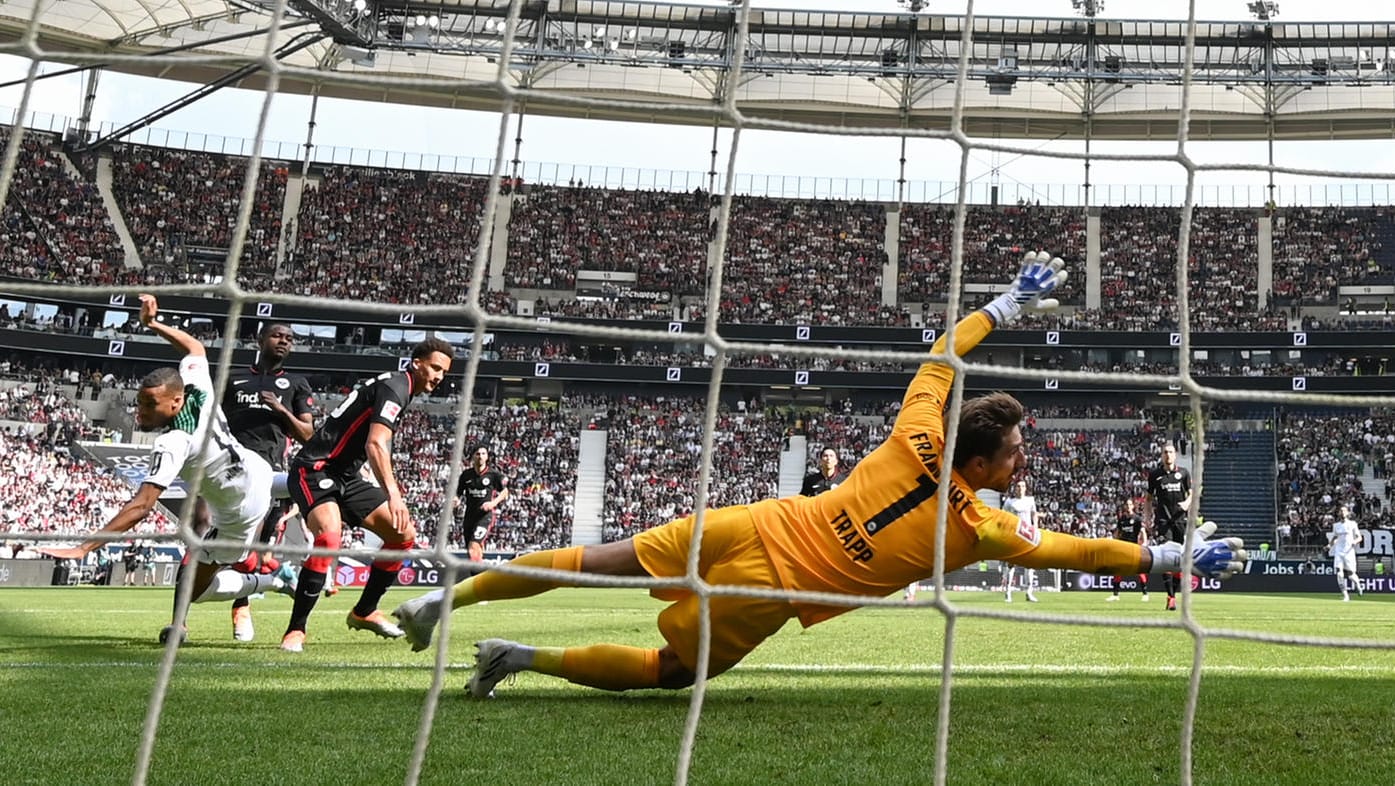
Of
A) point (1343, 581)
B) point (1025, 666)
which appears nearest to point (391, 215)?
point (1343, 581)

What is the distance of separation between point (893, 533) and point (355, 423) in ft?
11.7

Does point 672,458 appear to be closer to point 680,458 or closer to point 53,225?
point 680,458

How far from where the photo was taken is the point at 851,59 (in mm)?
32094

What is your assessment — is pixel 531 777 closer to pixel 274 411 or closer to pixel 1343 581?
pixel 274 411

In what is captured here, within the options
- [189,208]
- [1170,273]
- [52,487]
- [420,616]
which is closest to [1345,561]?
[420,616]

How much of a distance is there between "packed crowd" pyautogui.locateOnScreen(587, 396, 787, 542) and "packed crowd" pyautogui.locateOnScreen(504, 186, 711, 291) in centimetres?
485

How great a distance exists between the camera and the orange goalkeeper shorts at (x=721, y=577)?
3.87 m

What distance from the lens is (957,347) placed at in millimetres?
3955

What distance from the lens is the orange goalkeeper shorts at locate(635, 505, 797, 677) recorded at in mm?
3867

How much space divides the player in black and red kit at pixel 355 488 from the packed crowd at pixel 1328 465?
95.0 feet

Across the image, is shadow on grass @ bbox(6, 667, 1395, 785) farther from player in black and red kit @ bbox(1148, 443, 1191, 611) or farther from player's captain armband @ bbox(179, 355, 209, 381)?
player in black and red kit @ bbox(1148, 443, 1191, 611)

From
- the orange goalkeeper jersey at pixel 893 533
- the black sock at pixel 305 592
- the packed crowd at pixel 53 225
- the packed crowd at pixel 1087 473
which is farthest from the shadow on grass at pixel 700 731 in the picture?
the packed crowd at pixel 53 225

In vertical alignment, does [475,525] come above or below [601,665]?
above

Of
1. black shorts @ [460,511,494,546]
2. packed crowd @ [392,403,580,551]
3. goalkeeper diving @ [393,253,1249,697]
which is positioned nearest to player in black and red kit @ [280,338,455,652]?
goalkeeper diving @ [393,253,1249,697]
